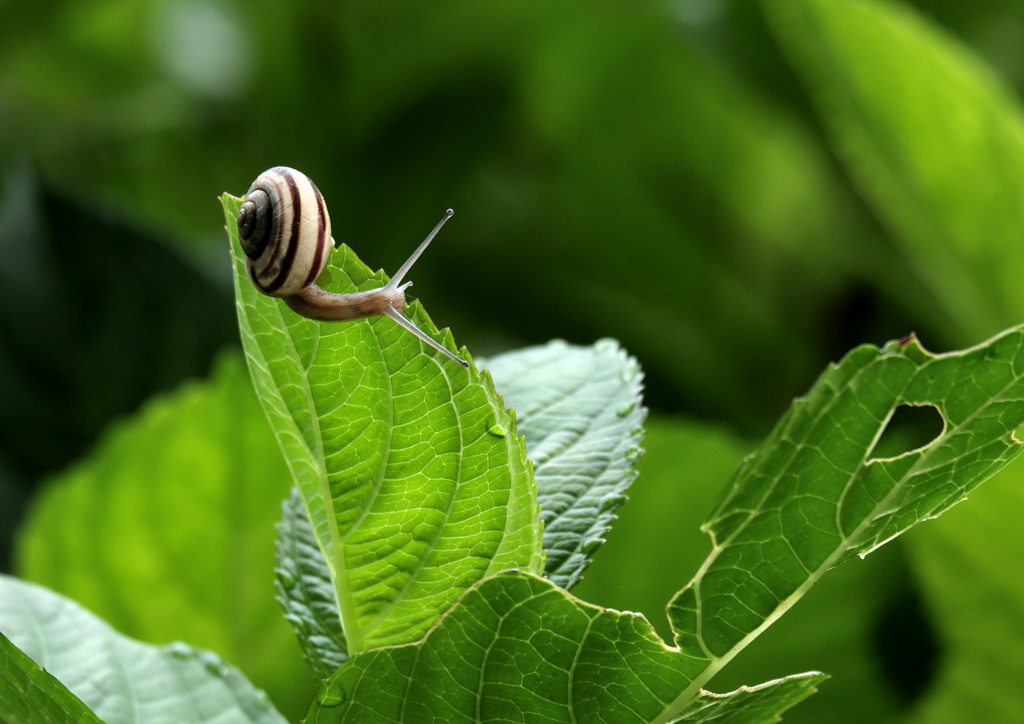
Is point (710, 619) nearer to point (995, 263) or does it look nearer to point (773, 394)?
point (995, 263)

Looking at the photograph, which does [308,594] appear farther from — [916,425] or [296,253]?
[916,425]

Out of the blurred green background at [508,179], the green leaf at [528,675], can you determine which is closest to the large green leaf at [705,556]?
the blurred green background at [508,179]

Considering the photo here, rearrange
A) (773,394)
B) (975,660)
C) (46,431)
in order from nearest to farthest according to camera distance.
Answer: (975,660), (46,431), (773,394)

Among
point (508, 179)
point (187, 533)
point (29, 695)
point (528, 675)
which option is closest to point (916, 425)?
point (508, 179)

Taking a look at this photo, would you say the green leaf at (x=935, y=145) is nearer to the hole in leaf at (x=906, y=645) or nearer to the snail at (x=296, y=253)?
the hole in leaf at (x=906, y=645)

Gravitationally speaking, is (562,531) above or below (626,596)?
above

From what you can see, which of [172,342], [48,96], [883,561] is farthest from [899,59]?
[48,96]
